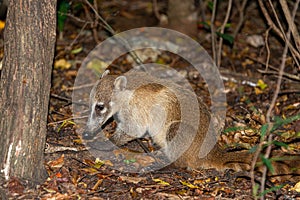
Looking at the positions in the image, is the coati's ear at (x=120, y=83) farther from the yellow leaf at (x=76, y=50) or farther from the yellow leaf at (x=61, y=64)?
the yellow leaf at (x=76, y=50)

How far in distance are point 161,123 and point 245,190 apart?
1433 millimetres

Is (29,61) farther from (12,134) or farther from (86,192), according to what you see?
(86,192)

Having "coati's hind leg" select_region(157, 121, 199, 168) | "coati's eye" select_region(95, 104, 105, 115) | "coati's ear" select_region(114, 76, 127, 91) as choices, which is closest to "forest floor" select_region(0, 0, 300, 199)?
"coati's hind leg" select_region(157, 121, 199, 168)

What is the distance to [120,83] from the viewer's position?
6.72 m

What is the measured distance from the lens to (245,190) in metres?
6.09

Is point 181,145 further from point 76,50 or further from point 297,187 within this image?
point 76,50

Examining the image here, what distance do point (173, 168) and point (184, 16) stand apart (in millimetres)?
4993

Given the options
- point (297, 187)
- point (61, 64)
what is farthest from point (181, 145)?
point (61, 64)

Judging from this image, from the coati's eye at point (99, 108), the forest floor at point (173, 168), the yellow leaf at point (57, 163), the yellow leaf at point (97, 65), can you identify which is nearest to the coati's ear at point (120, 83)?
the coati's eye at point (99, 108)

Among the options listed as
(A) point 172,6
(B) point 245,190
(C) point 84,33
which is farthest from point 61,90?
(B) point 245,190

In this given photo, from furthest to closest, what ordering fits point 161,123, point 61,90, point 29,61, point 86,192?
point 61,90, point 161,123, point 86,192, point 29,61

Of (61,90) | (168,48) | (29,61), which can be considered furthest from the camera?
(168,48)

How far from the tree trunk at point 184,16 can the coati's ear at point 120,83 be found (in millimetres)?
4423

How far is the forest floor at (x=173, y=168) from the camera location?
589cm
